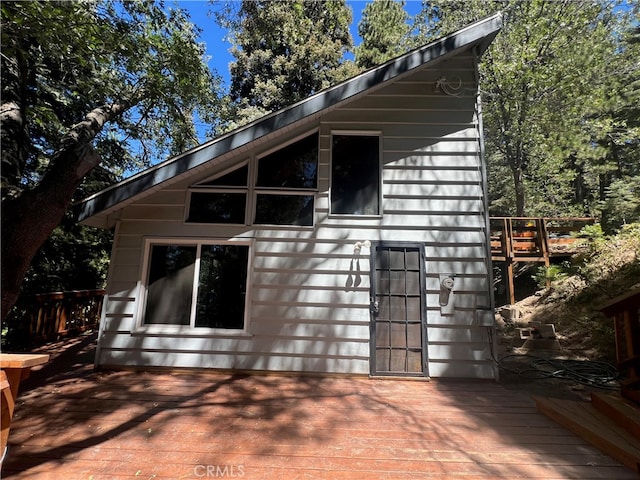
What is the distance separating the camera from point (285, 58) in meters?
12.4

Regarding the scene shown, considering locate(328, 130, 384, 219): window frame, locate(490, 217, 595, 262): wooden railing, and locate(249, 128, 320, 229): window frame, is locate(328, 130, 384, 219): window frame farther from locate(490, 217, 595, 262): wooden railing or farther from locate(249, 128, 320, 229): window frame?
locate(490, 217, 595, 262): wooden railing

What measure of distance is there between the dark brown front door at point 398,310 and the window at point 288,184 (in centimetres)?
129

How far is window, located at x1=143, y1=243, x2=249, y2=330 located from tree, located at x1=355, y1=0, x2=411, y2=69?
13137 mm

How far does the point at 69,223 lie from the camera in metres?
7.48

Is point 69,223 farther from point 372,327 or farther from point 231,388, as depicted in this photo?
point 372,327

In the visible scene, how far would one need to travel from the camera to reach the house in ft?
14.0

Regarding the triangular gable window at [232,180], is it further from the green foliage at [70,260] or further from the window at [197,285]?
the green foliage at [70,260]

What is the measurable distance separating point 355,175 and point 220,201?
211 centimetres

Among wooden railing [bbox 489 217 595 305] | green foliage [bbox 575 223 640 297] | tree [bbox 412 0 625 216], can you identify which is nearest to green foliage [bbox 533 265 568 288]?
wooden railing [bbox 489 217 595 305]

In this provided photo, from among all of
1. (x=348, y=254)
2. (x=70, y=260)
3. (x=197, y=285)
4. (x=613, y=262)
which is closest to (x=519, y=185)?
(x=613, y=262)

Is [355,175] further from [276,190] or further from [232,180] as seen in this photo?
[232,180]

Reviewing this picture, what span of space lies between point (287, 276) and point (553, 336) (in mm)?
4968

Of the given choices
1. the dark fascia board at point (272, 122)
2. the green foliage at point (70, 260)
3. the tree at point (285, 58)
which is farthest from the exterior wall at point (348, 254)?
the tree at point (285, 58)

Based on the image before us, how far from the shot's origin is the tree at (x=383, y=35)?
1405cm
